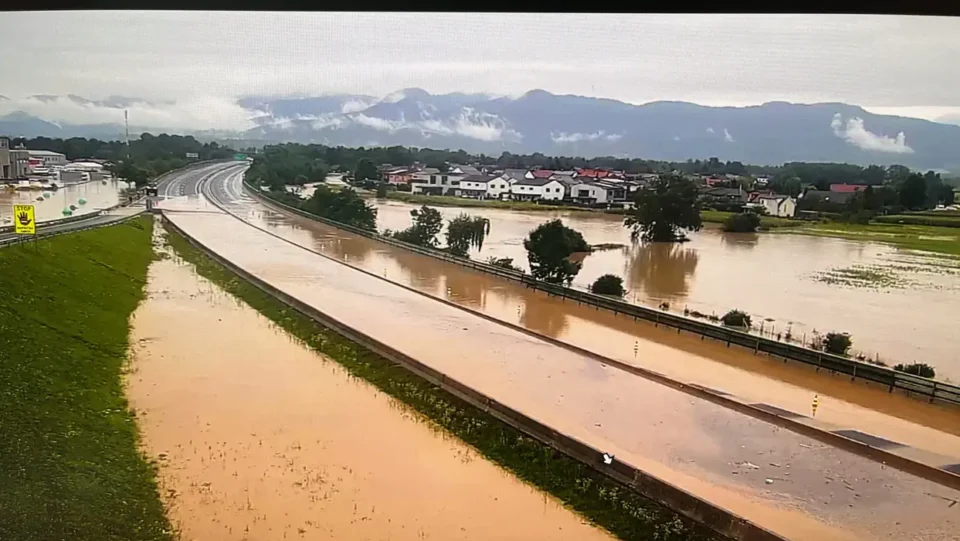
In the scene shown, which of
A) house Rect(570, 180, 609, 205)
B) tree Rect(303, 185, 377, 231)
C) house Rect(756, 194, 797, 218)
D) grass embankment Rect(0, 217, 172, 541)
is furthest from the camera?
tree Rect(303, 185, 377, 231)

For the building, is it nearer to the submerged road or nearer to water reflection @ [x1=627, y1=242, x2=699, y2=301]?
the submerged road

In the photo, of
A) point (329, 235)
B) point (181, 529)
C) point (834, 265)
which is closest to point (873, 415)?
point (834, 265)

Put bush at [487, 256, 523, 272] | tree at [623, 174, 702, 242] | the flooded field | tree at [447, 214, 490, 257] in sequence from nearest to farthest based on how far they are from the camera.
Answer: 1. the flooded field
2. tree at [623, 174, 702, 242]
3. bush at [487, 256, 523, 272]
4. tree at [447, 214, 490, 257]

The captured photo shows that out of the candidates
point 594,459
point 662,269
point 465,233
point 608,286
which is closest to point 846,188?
point 662,269

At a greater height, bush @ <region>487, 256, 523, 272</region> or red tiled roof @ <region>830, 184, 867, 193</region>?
red tiled roof @ <region>830, 184, 867, 193</region>

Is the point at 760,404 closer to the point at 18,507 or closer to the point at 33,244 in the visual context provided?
the point at 18,507

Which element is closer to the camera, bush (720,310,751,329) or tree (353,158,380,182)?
bush (720,310,751,329)

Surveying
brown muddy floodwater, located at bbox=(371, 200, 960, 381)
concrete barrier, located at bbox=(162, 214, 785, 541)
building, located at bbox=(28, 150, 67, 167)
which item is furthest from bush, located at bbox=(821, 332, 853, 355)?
building, located at bbox=(28, 150, 67, 167)
